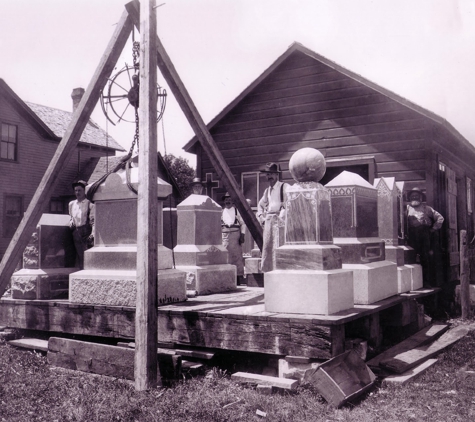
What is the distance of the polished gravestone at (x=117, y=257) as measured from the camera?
19.8ft

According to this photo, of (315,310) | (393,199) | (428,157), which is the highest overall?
(428,157)

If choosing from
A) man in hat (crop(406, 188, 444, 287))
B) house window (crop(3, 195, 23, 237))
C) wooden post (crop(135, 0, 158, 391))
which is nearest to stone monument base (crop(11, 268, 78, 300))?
wooden post (crop(135, 0, 158, 391))

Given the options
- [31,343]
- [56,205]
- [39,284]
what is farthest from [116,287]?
[56,205]

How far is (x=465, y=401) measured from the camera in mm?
4477

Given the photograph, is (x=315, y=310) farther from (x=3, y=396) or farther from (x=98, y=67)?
(x=98, y=67)

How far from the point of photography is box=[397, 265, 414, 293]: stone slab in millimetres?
7633

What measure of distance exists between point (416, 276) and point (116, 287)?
4.74 m

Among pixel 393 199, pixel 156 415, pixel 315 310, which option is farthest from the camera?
pixel 393 199

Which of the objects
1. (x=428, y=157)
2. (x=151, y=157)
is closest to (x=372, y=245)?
(x=151, y=157)

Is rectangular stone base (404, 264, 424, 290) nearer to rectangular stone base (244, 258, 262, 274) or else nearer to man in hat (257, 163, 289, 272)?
man in hat (257, 163, 289, 272)

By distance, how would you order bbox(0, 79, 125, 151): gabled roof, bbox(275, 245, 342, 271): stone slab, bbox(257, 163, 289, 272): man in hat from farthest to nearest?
bbox(0, 79, 125, 151): gabled roof
bbox(257, 163, 289, 272): man in hat
bbox(275, 245, 342, 271): stone slab

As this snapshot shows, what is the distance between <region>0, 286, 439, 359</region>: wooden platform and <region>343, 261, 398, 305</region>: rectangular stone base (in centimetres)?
13

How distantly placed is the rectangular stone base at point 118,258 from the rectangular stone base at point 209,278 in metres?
1.05

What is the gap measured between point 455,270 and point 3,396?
972cm
